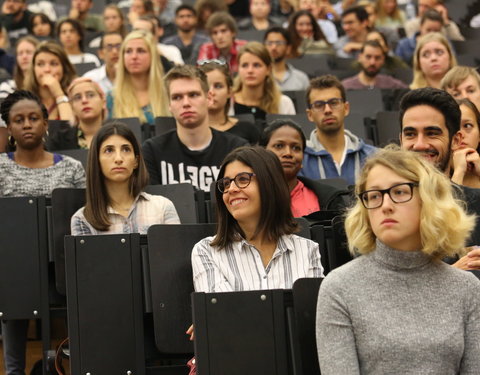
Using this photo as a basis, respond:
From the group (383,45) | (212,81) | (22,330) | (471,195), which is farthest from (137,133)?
(383,45)

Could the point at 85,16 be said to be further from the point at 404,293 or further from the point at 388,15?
the point at 404,293

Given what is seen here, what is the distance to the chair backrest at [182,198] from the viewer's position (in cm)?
361

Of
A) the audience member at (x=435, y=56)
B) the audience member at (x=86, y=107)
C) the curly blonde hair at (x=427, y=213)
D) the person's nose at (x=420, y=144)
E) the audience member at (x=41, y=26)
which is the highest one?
the audience member at (x=41, y=26)

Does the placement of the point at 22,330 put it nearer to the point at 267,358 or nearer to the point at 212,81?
the point at 267,358

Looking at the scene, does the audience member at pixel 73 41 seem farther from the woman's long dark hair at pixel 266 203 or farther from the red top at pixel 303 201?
the woman's long dark hair at pixel 266 203

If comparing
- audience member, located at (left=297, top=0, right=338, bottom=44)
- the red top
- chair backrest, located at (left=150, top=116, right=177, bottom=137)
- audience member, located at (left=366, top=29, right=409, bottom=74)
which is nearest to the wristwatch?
chair backrest, located at (left=150, top=116, right=177, bottom=137)

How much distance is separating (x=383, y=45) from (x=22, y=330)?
393cm

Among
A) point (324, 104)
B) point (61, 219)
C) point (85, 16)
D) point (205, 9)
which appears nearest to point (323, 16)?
point (205, 9)

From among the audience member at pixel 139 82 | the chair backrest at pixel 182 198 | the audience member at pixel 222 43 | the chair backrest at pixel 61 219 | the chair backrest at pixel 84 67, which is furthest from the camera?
the chair backrest at pixel 84 67

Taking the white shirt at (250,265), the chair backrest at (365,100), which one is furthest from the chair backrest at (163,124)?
the white shirt at (250,265)

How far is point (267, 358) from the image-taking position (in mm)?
2508

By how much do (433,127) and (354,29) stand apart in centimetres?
484

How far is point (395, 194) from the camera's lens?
221 centimetres

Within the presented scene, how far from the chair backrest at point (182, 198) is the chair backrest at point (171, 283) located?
2.00ft
